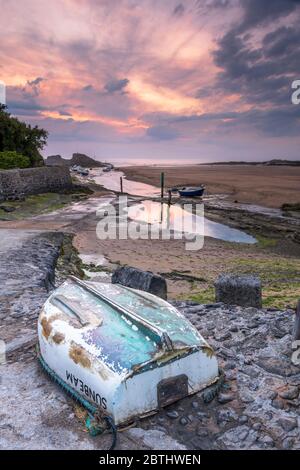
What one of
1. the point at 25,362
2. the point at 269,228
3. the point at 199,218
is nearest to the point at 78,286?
the point at 25,362

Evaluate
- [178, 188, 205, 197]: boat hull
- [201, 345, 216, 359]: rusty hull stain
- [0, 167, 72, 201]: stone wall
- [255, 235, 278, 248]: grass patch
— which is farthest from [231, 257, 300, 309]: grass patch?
[178, 188, 205, 197]: boat hull

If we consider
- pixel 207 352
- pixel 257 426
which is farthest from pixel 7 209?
pixel 257 426

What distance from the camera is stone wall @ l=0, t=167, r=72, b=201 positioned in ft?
74.8

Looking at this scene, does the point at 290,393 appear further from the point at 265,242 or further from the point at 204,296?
the point at 265,242

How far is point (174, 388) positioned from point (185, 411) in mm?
325

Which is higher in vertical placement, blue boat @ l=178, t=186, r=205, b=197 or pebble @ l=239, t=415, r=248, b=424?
blue boat @ l=178, t=186, r=205, b=197

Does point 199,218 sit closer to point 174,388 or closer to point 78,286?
point 78,286

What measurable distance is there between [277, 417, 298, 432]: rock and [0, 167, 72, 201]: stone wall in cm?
2126

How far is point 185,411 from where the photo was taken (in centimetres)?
436

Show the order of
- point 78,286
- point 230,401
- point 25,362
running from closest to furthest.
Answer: point 230,401 < point 25,362 < point 78,286

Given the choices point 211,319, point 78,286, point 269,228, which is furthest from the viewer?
point 269,228

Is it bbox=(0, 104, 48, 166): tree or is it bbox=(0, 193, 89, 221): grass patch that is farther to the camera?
bbox=(0, 104, 48, 166): tree

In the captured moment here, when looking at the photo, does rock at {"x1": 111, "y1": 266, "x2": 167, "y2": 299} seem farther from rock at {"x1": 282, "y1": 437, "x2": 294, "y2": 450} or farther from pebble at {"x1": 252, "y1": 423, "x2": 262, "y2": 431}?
rock at {"x1": 282, "y1": 437, "x2": 294, "y2": 450}

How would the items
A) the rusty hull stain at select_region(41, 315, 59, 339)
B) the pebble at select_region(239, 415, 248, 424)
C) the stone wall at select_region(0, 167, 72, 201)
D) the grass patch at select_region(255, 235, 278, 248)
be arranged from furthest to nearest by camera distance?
the stone wall at select_region(0, 167, 72, 201)
the grass patch at select_region(255, 235, 278, 248)
the rusty hull stain at select_region(41, 315, 59, 339)
the pebble at select_region(239, 415, 248, 424)
